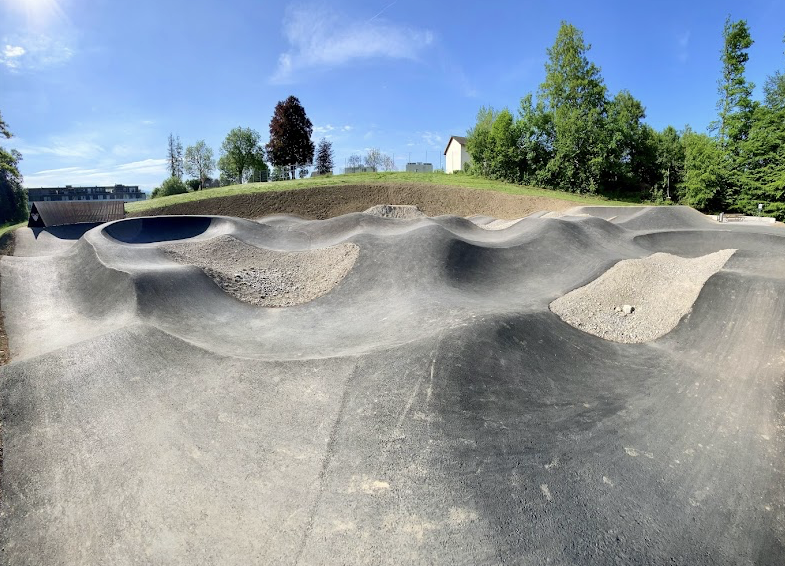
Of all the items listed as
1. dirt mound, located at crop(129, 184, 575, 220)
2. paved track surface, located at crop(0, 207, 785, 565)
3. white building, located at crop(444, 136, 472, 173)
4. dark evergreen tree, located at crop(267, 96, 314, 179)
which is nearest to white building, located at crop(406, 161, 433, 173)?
white building, located at crop(444, 136, 472, 173)

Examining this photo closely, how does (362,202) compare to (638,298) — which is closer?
(638,298)

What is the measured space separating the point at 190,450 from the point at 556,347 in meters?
5.16

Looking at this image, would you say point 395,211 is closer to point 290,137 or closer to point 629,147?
point 629,147

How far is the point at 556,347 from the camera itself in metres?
6.29

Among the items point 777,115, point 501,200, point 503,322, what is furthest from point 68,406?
point 777,115

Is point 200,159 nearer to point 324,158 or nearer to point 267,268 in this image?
point 324,158

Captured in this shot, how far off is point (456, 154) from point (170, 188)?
4116cm

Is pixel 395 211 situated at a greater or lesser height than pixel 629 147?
lesser

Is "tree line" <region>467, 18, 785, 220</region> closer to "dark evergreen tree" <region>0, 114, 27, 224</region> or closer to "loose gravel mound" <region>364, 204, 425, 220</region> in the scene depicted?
"loose gravel mound" <region>364, 204, 425, 220</region>

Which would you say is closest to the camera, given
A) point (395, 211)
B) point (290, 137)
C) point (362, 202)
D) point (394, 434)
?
point (394, 434)

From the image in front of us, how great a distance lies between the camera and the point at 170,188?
48844 millimetres

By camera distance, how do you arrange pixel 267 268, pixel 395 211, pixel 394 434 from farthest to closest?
pixel 395 211 → pixel 267 268 → pixel 394 434

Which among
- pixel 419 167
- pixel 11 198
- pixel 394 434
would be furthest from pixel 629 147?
pixel 11 198

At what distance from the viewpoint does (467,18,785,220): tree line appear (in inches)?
1151
